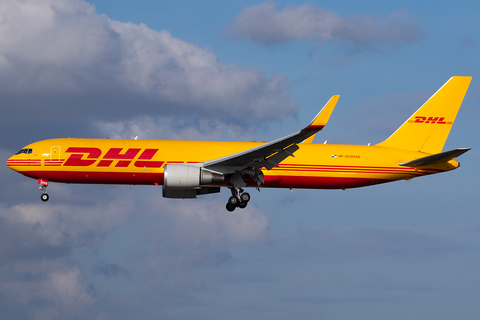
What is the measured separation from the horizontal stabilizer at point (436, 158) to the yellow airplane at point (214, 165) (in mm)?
52

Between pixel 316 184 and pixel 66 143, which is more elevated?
pixel 66 143

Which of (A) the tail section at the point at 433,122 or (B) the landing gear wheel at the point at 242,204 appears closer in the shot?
(B) the landing gear wheel at the point at 242,204

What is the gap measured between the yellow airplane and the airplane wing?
6cm

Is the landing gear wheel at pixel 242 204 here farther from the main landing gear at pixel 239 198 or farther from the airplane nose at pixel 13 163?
the airplane nose at pixel 13 163

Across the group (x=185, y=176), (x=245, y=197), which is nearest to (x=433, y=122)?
(x=245, y=197)

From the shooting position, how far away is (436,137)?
40.0 meters

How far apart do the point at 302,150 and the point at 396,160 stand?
663cm

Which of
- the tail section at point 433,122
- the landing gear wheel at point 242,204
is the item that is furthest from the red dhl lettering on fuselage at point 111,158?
the tail section at point 433,122

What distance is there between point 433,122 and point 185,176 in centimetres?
1895

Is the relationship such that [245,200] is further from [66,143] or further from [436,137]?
[436,137]

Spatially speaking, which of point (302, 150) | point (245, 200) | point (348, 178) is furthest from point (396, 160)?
point (245, 200)

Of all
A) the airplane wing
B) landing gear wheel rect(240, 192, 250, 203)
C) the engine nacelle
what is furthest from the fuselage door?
landing gear wheel rect(240, 192, 250, 203)

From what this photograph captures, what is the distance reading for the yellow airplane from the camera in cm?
3453

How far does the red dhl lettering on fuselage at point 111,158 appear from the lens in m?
35.8
